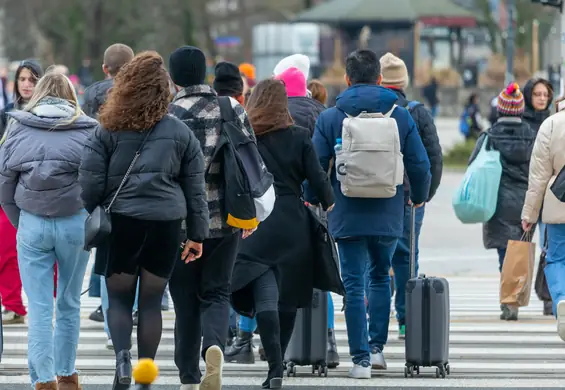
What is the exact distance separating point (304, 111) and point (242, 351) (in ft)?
5.07

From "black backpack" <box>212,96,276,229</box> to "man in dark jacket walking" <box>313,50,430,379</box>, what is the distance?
2.86 feet

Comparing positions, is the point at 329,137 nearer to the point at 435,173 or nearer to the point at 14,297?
the point at 435,173

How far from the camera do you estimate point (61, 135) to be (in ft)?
26.3

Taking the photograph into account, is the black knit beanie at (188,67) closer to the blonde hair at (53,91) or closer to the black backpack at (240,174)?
the black backpack at (240,174)

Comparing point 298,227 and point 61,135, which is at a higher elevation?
point 61,135

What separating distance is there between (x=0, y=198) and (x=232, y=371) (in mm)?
1951

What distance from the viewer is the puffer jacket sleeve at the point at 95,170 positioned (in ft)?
24.2

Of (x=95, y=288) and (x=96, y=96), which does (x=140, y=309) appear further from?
(x=95, y=288)

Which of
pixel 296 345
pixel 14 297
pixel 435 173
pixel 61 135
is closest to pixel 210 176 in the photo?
pixel 61 135

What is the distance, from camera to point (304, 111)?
9766mm

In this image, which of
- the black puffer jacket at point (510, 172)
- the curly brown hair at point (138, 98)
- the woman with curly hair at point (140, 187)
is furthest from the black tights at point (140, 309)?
the black puffer jacket at point (510, 172)

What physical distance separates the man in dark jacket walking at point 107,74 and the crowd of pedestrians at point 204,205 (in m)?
1.16

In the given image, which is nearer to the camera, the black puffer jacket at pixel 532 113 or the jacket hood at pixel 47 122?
the jacket hood at pixel 47 122

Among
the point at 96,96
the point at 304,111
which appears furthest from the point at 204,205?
the point at 96,96
